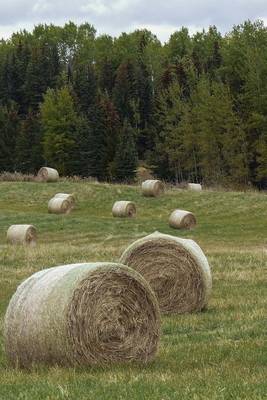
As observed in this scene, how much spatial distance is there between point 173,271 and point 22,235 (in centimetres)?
1681

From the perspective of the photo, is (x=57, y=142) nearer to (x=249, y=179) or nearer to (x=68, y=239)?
(x=249, y=179)

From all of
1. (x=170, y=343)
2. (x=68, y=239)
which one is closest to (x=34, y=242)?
(x=68, y=239)

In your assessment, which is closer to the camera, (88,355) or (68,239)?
(88,355)

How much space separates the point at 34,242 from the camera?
102 feet

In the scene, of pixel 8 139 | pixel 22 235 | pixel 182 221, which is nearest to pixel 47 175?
pixel 182 221

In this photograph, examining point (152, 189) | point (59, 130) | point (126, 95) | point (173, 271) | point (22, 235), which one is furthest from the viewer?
point (126, 95)

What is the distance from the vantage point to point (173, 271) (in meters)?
14.6

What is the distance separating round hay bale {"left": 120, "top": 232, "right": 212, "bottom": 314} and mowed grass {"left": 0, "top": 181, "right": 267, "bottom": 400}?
48cm

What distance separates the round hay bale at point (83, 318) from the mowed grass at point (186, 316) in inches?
8.8

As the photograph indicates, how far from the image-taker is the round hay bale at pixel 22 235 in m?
30.5

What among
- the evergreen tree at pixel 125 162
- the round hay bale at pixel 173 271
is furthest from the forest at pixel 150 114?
the round hay bale at pixel 173 271

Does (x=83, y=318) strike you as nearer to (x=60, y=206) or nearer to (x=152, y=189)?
(x=60, y=206)

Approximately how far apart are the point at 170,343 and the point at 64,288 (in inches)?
94.6

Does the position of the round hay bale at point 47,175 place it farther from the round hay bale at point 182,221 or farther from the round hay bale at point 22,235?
the round hay bale at point 22,235
